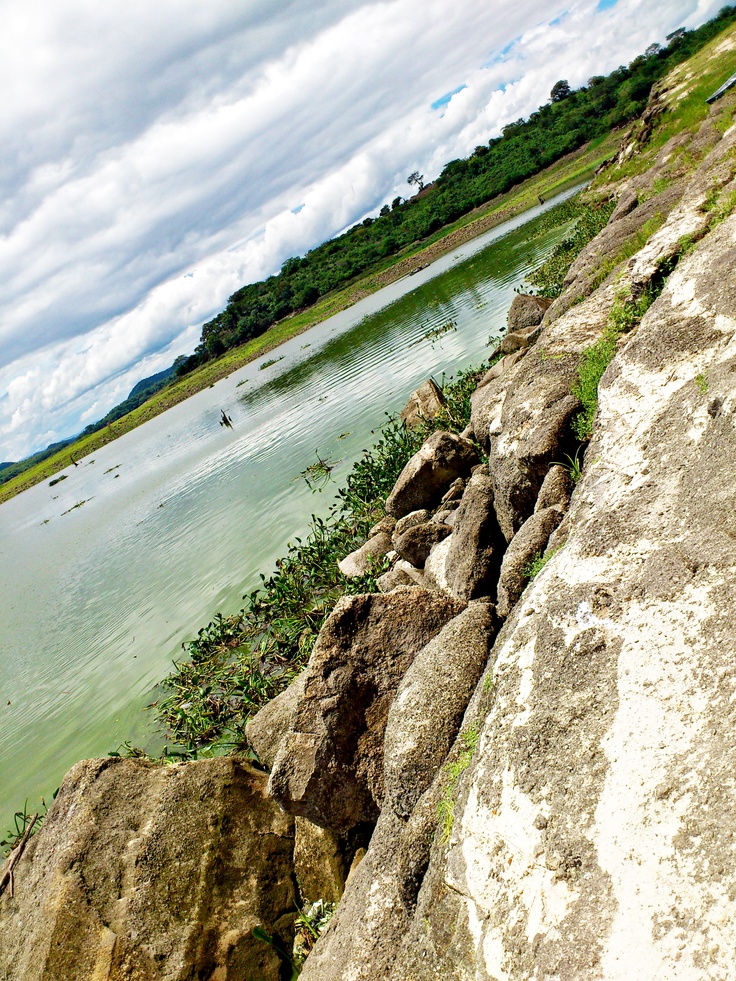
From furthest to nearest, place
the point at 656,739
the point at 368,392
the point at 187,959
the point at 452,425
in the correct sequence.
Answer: the point at 368,392 < the point at 452,425 < the point at 187,959 < the point at 656,739

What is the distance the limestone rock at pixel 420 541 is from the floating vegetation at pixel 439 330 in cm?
2283

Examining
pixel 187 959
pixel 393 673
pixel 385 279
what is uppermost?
pixel 385 279

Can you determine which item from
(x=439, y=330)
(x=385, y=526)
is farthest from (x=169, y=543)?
(x=439, y=330)

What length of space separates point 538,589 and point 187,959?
15.7ft

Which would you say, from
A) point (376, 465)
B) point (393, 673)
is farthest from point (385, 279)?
point (393, 673)

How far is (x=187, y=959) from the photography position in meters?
5.65

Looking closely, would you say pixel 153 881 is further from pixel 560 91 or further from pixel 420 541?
pixel 560 91

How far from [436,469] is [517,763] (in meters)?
9.64

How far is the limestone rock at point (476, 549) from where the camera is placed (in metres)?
8.15

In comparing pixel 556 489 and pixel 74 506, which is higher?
pixel 74 506

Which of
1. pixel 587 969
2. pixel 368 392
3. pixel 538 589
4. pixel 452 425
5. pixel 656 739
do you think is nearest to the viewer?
pixel 587 969

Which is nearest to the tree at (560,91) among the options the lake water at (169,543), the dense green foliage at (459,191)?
→ the dense green foliage at (459,191)

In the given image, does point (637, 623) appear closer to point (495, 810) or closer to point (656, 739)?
point (656, 739)

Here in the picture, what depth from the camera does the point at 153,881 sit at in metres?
6.04
